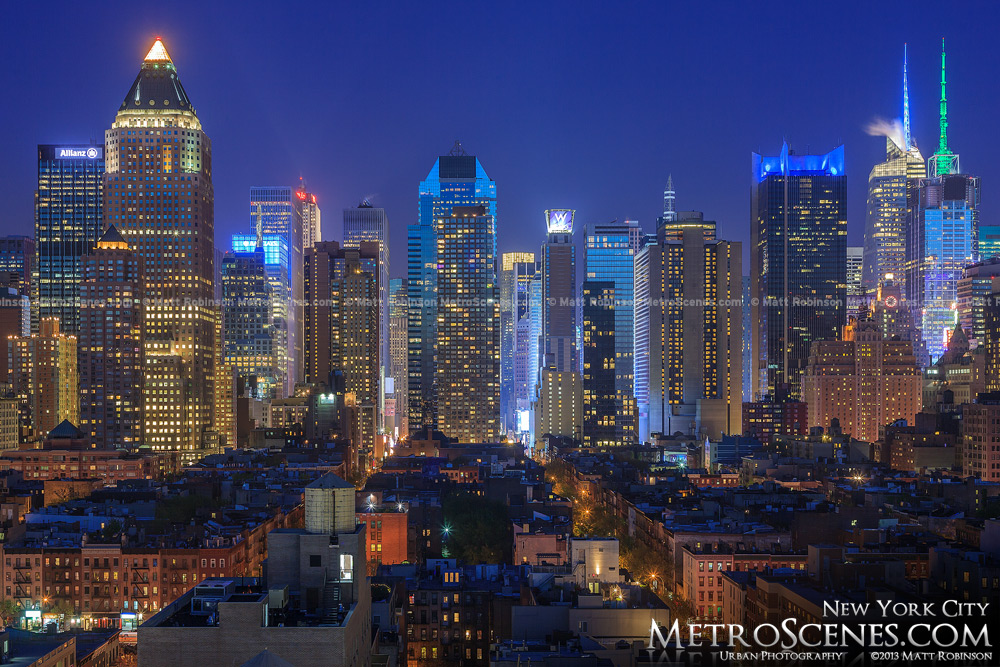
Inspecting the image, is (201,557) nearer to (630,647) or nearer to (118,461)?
(630,647)

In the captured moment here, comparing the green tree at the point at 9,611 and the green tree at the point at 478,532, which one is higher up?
the green tree at the point at 478,532

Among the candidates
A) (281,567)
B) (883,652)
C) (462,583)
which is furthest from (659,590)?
(281,567)

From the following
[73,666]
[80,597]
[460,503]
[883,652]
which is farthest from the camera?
[460,503]

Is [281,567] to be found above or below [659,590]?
above

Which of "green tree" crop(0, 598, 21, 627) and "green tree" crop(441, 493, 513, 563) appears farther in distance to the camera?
"green tree" crop(441, 493, 513, 563)

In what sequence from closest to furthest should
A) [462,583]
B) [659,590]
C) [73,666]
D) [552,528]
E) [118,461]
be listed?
[73,666]
[462,583]
[659,590]
[552,528]
[118,461]

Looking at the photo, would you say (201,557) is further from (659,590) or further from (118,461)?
(118,461)

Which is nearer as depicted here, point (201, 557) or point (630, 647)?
point (630, 647)

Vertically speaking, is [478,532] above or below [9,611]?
above

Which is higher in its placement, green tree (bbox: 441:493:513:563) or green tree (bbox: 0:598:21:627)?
green tree (bbox: 441:493:513:563)

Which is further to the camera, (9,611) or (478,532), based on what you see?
(478,532)

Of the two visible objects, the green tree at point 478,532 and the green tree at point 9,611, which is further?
the green tree at point 478,532
